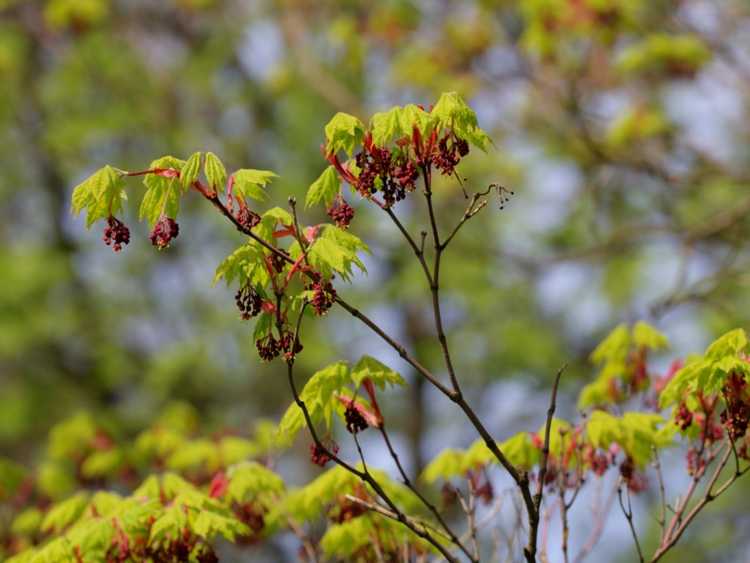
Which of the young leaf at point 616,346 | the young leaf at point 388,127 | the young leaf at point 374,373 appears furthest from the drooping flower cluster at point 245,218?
the young leaf at point 616,346

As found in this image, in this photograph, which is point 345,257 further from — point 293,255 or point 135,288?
point 135,288

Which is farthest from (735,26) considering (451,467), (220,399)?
(220,399)

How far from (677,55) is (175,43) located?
32.1ft

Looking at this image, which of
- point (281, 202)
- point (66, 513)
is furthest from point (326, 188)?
point (281, 202)

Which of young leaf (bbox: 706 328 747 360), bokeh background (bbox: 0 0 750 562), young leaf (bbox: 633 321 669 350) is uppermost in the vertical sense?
bokeh background (bbox: 0 0 750 562)

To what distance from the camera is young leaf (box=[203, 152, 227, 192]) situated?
3.00 metres

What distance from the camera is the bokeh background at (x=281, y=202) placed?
11758mm

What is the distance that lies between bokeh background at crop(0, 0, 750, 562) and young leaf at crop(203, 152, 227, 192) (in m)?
7.28

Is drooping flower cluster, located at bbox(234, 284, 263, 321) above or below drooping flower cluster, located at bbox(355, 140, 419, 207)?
below

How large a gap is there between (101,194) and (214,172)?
0.36 meters

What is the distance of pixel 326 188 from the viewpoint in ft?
10.4

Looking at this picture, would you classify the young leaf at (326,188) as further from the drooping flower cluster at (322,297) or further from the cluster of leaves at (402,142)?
the drooping flower cluster at (322,297)

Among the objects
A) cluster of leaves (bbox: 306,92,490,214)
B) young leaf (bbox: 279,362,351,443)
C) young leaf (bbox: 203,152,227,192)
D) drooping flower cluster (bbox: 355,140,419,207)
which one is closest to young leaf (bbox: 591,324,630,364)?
young leaf (bbox: 279,362,351,443)

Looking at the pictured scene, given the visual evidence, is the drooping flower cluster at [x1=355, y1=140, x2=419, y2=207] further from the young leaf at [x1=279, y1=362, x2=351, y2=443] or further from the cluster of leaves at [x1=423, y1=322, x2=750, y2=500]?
the cluster of leaves at [x1=423, y1=322, x2=750, y2=500]
